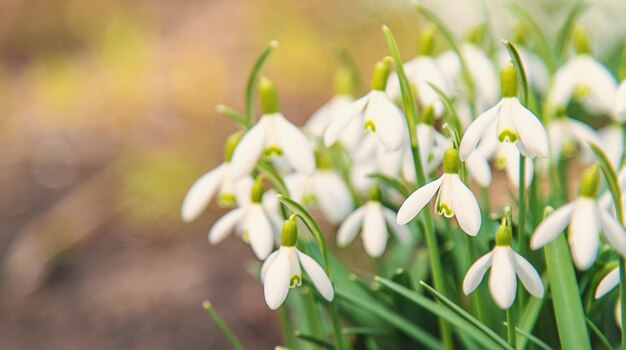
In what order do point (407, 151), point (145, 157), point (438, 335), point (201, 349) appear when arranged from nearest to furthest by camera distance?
1. point (407, 151)
2. point (438, 335)
3. point (201, 349)
4. point (145, 157)

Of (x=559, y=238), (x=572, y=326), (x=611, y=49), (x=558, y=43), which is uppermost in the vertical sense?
(x=558, y=43)

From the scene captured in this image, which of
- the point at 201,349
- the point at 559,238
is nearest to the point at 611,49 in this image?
the point at 201,349

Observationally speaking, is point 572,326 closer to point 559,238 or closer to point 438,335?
point 559,238

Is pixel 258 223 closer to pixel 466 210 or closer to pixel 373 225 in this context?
pixel 373 225

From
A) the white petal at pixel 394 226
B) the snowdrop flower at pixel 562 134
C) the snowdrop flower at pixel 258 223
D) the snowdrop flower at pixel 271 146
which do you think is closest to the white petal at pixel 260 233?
the snowdrop flower at pixel 258 223

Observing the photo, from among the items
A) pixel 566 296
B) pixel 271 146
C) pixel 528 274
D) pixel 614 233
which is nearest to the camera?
pixel 614 233

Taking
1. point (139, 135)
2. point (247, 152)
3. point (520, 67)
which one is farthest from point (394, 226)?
point (139, 135)

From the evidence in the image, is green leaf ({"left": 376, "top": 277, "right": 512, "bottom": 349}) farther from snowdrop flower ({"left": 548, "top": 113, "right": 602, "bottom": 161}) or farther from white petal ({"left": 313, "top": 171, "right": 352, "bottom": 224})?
snowdrop flower ({"left": 548, "top": 113, "right": 602, "bottom": 161})
